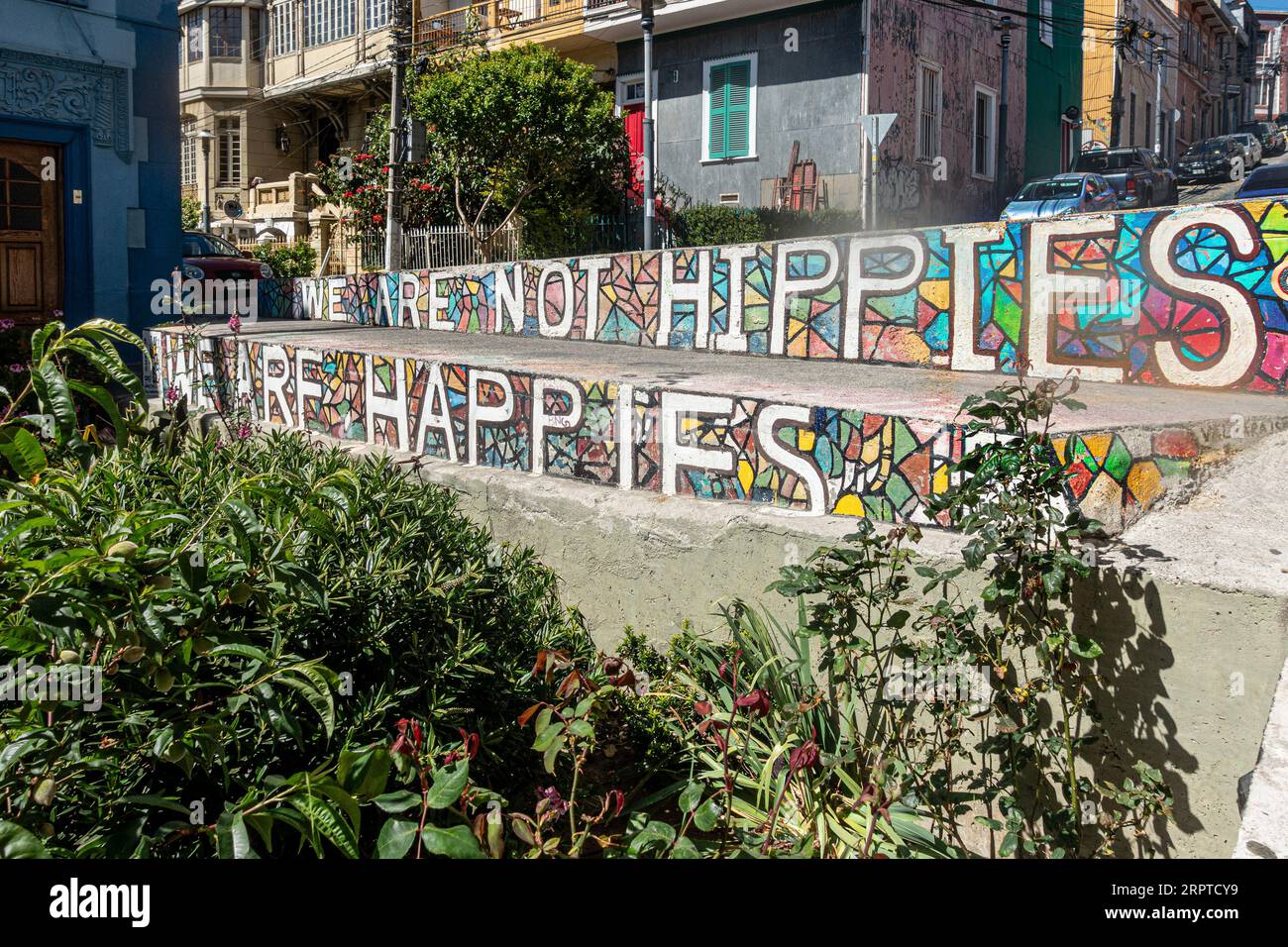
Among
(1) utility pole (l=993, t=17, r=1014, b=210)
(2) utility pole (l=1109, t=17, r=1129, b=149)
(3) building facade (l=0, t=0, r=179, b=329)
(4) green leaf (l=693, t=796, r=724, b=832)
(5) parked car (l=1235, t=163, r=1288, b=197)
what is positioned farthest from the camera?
(2) utility pole (l=1109, t=17, r=1129, b=149)

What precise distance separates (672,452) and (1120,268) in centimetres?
296

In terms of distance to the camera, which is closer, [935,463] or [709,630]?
[935,463]

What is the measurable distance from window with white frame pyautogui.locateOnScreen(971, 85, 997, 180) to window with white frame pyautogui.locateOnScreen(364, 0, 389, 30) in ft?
48.3

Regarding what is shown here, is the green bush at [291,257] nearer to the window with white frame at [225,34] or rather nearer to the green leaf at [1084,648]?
the window with white frame at [225,34]

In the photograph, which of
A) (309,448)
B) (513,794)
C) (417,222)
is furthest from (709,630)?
(417,222)

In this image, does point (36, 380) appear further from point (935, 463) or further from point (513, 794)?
point (935, 463)

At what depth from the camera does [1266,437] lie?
4910mm

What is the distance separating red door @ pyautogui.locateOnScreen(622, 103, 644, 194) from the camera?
23000 mm

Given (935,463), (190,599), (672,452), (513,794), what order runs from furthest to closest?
1. (672,452)
2. (935,463)
3. (513,794)
4. (190,599)

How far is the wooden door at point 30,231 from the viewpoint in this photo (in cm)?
1333

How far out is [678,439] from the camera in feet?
19.3

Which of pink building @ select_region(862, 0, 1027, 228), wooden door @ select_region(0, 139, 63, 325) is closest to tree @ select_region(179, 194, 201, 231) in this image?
wooden door @ select_region(0, 139, 63, 325)

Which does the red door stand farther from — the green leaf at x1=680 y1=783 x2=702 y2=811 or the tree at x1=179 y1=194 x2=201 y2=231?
the green leaf at x1=680 y1=783 x2=702 y2=811

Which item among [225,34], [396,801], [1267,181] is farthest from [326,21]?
[396,801]
